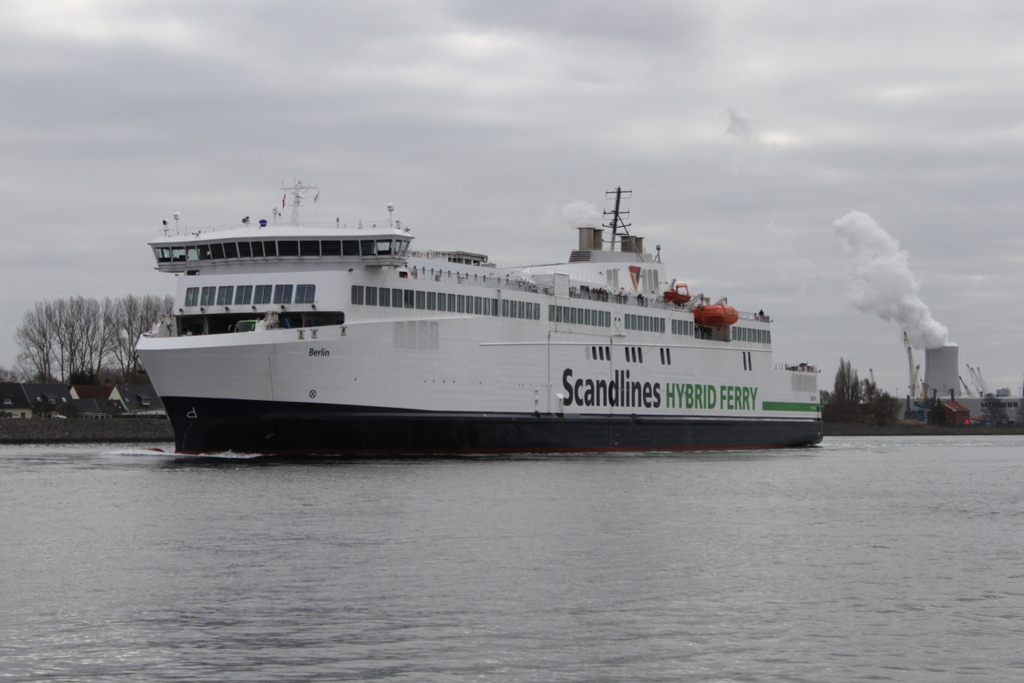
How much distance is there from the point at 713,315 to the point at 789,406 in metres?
10.1

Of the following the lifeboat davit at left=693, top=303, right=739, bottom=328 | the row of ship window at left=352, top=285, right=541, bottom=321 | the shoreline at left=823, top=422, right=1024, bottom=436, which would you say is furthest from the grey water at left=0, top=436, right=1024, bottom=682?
the shoreline at left=823, top=422, right=1024, bottom=436

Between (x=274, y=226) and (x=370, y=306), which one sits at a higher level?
(x=274, y=226)

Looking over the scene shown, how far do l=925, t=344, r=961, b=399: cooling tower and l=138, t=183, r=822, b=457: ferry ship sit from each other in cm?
8733

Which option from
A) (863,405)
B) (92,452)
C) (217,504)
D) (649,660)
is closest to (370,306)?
(217,504)

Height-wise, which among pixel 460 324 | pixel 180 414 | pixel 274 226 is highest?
pixel 274 226

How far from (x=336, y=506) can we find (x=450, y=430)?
56.0 ft

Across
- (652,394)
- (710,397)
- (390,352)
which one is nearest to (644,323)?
(652,394)

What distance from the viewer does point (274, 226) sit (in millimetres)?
44938

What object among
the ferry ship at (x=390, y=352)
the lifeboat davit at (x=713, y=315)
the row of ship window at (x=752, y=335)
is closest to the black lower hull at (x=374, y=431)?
the ferry ship at (x=390, y=352)

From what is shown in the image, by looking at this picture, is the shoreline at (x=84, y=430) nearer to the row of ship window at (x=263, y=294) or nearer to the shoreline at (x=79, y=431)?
the shoreline at (x=79, y=431)

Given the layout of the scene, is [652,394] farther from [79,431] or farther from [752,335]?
[79,431]

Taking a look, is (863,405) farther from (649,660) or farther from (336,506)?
(649,660)

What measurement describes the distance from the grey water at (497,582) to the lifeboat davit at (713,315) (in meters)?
26.8

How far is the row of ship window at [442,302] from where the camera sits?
43531 mm
